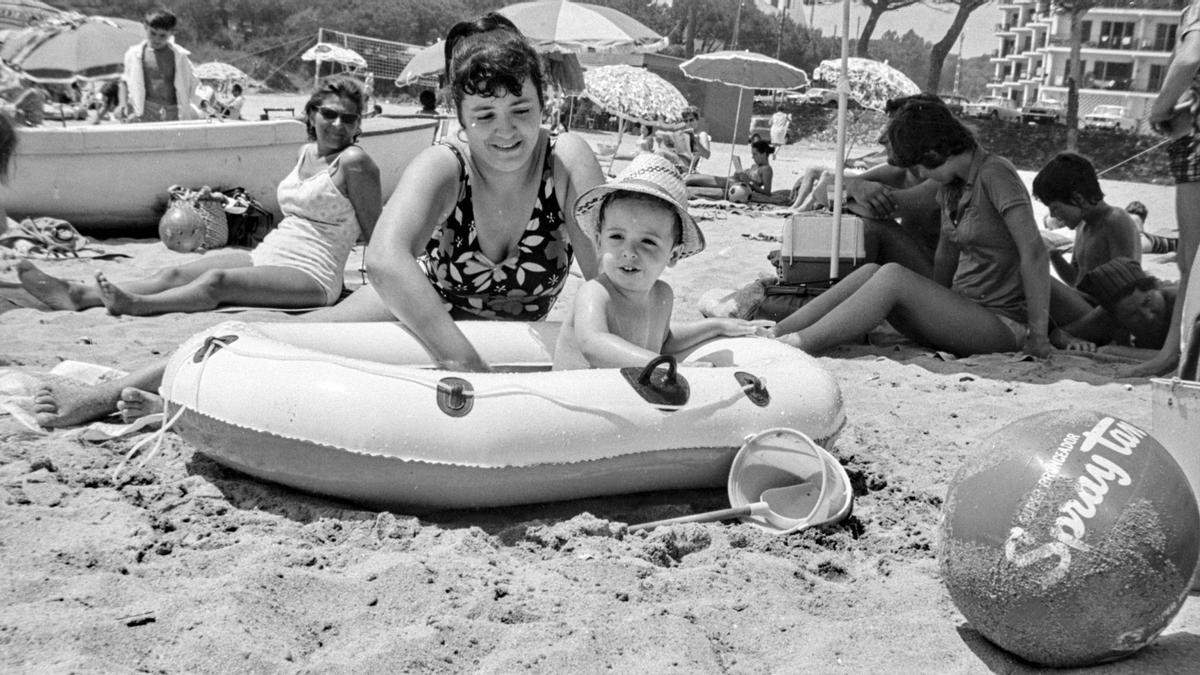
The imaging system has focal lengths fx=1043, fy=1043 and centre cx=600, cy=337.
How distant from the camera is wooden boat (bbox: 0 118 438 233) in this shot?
7953mm

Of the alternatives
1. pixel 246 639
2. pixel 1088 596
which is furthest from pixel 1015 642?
pixel 246 639

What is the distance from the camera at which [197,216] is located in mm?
7609

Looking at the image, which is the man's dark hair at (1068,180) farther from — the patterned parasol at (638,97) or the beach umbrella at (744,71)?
the patterned parasol at (638,97)

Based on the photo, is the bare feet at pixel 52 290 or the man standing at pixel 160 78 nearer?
the bare feet at pixel 52 290

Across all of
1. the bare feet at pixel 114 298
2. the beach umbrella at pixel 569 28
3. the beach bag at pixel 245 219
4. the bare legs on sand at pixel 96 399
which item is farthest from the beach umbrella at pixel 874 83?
the bare legs on sand at pixel 96 399

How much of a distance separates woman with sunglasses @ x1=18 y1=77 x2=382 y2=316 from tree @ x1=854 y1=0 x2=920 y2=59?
36.0m

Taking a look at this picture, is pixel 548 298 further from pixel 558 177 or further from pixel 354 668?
pixel 354 668

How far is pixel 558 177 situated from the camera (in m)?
3.67

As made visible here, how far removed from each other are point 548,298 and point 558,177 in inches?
21.4

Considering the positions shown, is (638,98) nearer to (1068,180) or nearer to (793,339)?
(1068,180)

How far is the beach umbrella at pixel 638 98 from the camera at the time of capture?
18844mm

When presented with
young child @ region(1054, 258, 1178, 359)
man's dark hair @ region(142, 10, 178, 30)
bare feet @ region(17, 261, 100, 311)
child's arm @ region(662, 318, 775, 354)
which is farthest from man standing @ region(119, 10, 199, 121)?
young child @ region(1054, 258, 1178, 359)

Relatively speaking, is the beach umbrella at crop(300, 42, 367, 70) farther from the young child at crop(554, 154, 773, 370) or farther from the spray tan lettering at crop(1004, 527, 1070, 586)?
the spray tan lettering at crop(1004, 527, 1070, 586)

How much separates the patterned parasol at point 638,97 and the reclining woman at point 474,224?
15.4m
